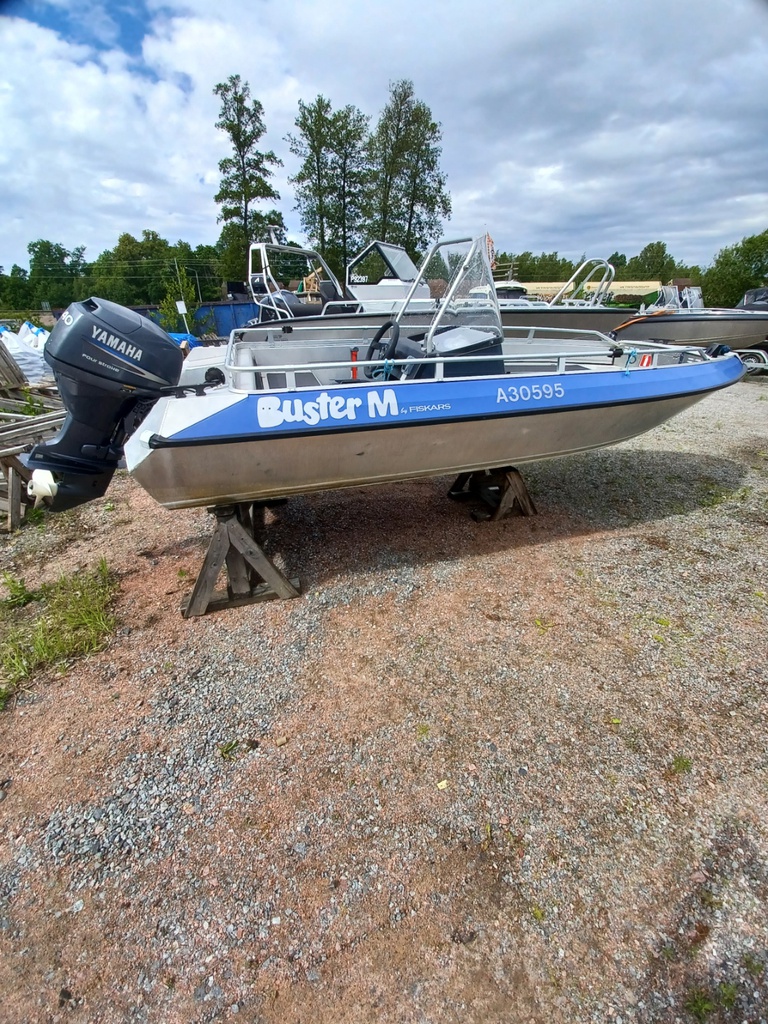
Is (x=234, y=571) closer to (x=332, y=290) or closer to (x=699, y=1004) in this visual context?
(x=699, y=1004)

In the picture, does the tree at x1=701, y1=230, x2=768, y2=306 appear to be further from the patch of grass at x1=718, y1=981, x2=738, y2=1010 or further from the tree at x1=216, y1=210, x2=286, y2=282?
the patch of grass at x1=718, y1=981, x2=738, y2=1010

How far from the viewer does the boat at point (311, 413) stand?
2529 millimetres

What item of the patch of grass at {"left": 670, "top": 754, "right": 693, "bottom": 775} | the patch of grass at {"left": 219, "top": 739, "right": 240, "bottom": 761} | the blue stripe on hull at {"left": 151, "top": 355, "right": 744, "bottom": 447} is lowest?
the patch of grass at {"left": 670, "top": 754, "right": 693, "bottom": 775}

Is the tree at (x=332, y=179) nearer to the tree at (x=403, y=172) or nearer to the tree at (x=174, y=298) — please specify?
the tree at (x=403, y=172)

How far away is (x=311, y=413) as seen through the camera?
2600mm

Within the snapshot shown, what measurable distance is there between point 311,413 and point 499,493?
1.96 meters

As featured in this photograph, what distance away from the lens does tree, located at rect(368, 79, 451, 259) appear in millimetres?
24000

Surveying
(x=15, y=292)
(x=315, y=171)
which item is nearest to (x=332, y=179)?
(x=315, y=171)

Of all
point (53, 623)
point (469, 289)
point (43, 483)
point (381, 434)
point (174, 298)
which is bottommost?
point (53, 623)

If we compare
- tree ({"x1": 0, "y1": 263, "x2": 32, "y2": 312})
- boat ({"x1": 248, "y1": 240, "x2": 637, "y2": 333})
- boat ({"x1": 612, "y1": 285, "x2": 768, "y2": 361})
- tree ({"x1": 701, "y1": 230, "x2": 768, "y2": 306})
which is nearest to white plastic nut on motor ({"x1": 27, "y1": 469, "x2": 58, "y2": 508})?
boat ({"x1": 248, "y1": 240, "x2": 637, "y2": 333})

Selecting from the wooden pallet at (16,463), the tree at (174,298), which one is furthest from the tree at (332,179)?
the wooden pallet at (16,463)

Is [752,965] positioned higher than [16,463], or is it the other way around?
[16,463]

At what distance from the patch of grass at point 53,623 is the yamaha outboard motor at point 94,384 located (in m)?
0.60

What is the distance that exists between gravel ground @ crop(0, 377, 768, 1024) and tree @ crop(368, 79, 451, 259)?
25973 millimetres
